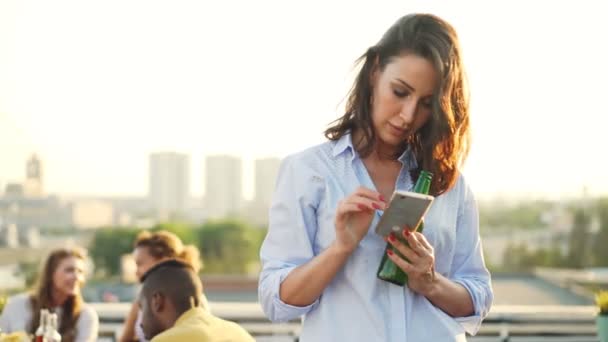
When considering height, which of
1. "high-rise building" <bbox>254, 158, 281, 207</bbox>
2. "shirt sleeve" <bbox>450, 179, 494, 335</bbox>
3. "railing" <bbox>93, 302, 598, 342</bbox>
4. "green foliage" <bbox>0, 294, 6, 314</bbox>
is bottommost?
"high-rise building" <bbox>254, 158, 281, 207</bbox>

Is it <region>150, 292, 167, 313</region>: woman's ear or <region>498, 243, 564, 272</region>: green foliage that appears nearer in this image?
<region>150, 292, 167, 313</region>: woman's ear

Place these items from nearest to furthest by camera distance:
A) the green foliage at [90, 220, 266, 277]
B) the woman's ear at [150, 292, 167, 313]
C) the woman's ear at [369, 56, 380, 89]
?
the woman's ear at [369, 56, 380, 89] → the woman's ear at [150, 292, 167, 313] → the green foliage at [90, 220, 266, 277]

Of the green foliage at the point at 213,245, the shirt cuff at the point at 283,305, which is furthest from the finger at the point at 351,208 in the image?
the green foliage at the point at 213,245

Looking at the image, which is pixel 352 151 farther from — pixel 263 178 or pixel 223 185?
pixel 223 185

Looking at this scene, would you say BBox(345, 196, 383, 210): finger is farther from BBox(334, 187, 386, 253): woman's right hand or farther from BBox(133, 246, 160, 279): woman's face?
BBox(133, 246, 160, 279): woman's face

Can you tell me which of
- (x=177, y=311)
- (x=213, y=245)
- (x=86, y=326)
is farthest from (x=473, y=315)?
(x=213, y=245)

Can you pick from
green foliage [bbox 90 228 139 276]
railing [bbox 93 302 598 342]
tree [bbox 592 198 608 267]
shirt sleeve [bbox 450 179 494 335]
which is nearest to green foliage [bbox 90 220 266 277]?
green foliage [bbox 90 228 139 276]

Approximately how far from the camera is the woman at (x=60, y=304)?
381 cm

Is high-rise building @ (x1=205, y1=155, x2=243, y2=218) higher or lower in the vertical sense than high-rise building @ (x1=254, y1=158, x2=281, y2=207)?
lower

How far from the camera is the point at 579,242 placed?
159ft

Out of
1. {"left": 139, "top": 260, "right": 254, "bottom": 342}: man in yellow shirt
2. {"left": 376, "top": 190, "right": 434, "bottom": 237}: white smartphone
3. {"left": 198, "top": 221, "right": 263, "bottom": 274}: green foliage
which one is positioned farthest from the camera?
{"left": 198, "top": 221, "right": 263, "bottom": 274}: green foliage

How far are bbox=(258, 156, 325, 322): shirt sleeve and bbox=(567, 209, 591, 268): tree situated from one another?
47387mm

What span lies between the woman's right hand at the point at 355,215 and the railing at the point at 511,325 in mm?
Result: 4072

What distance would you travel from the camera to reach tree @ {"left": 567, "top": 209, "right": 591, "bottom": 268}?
156 feet
